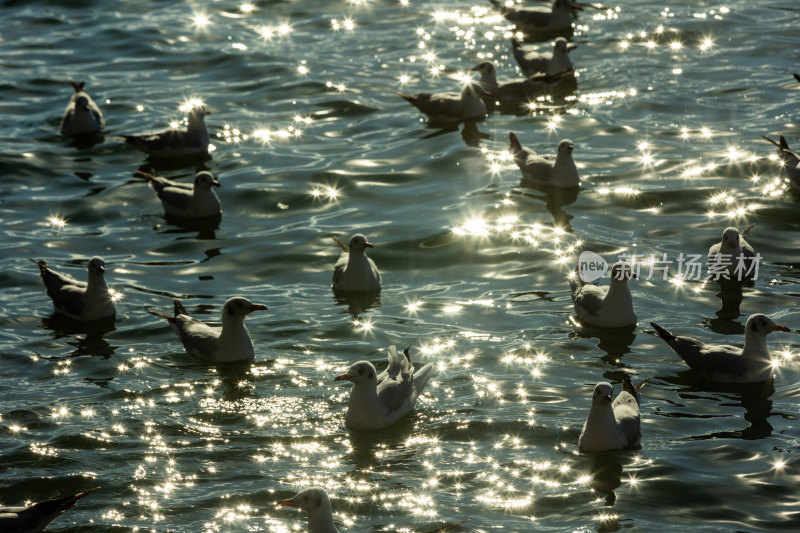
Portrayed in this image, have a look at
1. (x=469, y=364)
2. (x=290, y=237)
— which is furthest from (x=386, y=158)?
(x=469, y=364)

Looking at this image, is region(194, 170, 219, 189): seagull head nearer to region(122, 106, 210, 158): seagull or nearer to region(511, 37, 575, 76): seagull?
region(122, 106, 210, 158): seagull

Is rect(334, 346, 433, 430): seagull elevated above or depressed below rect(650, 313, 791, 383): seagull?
below

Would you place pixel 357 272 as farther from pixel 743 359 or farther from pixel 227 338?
pixel 743 359

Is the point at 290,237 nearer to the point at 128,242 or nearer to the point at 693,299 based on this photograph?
the point at 128,242

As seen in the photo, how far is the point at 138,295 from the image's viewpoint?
49.2 ft

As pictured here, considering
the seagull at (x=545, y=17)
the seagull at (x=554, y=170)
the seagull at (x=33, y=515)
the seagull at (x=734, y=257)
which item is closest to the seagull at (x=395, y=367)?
the seagull at (x=33, y=515)

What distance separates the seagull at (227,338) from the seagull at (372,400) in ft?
6.14

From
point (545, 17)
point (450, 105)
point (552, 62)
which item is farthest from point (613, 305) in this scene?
point (545, 17)

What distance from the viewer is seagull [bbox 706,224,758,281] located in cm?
1448

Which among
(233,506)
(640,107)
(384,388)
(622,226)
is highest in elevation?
(640,107)

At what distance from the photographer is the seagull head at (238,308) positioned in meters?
13.1

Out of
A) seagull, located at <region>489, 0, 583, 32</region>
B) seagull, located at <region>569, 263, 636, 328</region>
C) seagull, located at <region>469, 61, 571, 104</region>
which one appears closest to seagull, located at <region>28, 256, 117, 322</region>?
seagull, located at <region>569, 263, 636, 328</region>

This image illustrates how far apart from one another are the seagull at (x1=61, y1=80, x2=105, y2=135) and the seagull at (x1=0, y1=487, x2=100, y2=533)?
40.5ft

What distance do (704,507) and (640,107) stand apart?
11.9 meters
